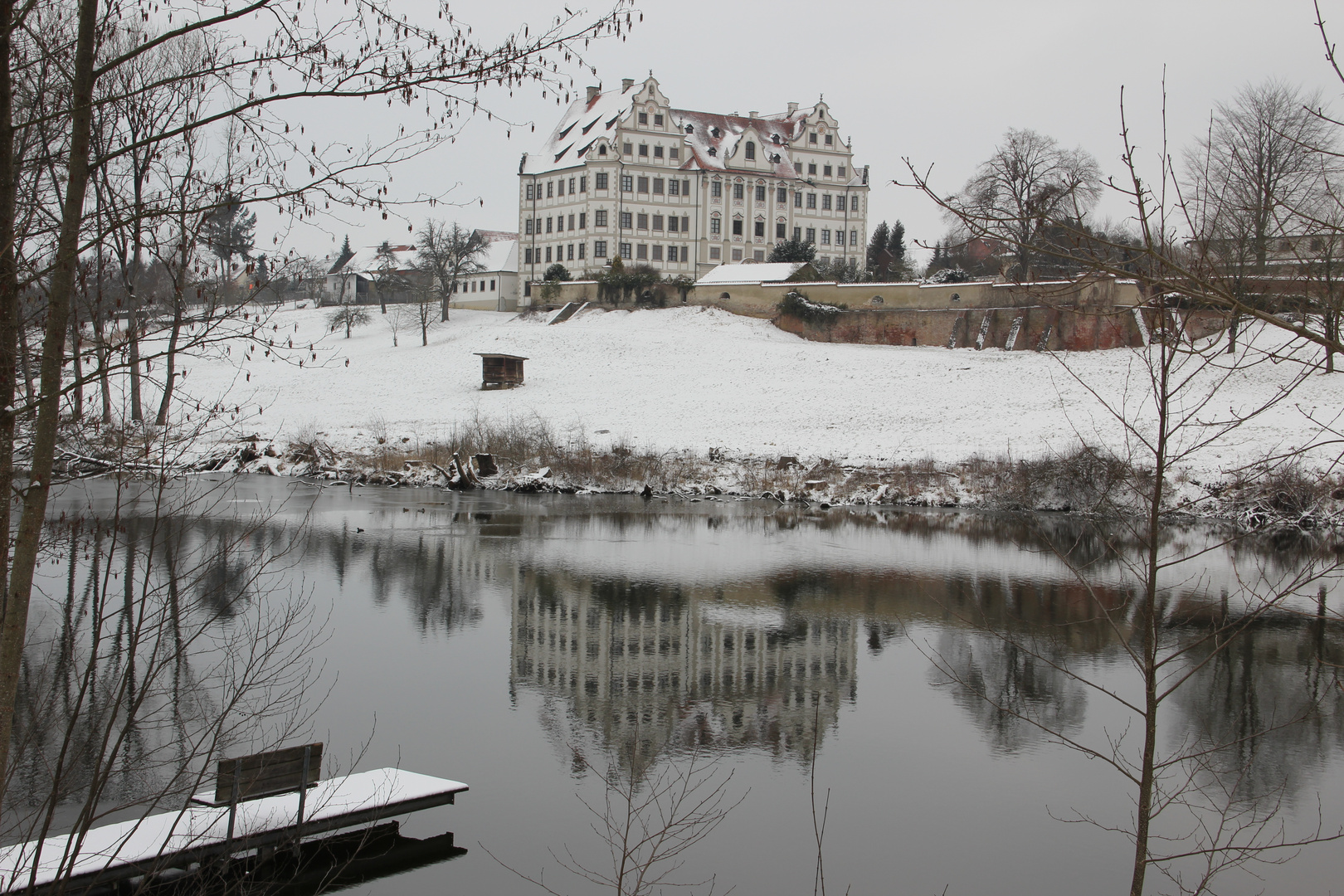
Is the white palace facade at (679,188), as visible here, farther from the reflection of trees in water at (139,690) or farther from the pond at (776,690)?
the reflection of trees in water at (139,690)

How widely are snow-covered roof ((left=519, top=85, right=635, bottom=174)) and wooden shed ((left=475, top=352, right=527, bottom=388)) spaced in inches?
1004

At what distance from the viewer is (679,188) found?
69938mm

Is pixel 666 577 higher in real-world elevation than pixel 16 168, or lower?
lower

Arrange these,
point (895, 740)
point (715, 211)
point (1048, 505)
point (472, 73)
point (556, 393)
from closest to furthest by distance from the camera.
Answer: point (472, 73), point (895, 740), point (1048, 505), point (556, 393), point (715, 211)

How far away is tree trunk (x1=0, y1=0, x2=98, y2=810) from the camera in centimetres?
388

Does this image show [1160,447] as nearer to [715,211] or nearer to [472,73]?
[472,73]

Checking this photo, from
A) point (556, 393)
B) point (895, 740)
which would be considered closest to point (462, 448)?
point (556, 393)

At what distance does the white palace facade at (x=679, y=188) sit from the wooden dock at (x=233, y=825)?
5988cm

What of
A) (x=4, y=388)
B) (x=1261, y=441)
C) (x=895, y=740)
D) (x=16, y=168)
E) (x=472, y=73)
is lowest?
(x=895, y=740)

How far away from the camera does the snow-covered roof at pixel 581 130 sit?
69.9 m

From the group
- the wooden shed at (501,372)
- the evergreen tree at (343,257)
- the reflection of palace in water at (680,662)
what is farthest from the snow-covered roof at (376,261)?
the reflection of palace in water at (680,662)

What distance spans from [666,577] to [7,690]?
16493 millimetres

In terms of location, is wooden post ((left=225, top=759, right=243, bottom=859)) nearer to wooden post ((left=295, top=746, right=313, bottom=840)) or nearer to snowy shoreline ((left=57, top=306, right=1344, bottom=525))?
wooden post ((left=295, top=746, right=313, bottom=840))

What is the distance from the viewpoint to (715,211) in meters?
70.4
